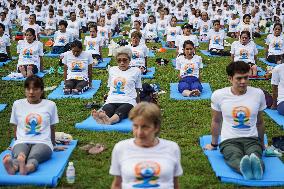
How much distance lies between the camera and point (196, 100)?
10.7 metres

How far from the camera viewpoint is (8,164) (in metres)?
6.07

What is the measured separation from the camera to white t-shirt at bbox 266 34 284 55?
1526cm

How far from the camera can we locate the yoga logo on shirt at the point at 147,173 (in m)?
4.50

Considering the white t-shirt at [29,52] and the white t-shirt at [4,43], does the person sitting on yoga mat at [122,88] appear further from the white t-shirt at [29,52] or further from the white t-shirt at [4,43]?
the white t-shirt at [4,43]

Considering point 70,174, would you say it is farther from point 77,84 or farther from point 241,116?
point 77,84

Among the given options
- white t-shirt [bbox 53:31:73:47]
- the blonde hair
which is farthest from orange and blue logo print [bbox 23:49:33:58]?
the blonde hair

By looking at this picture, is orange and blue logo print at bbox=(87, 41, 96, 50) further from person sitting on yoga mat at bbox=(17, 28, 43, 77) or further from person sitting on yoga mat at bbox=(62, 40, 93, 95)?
person sitting on yoga mat at bbox=(62, 40, 93, 95)

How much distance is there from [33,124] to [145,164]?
2.68 meters

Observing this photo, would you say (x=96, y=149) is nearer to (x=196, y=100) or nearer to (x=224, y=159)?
(x=224, y=159)

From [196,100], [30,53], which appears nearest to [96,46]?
[30,53]

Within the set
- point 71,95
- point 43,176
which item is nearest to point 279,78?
point 71,95

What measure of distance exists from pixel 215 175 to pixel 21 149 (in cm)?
257

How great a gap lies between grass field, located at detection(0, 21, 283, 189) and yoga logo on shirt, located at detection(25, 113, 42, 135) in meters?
0.73

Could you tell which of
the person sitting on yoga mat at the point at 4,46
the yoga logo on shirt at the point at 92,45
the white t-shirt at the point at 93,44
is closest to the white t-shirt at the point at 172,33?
the white t-shirt at the point at 93,44
